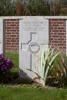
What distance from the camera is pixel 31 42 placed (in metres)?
7.39

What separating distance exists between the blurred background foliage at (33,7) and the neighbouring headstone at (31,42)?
818 cm

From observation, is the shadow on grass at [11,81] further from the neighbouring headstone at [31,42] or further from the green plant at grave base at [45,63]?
the green plant at grave base at [45,63]

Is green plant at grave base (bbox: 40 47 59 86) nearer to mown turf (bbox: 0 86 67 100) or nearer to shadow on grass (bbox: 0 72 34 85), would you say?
shadow on grass (bbox: 0 72 34 85)

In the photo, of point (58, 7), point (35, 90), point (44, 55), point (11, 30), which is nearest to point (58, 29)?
point (11, 30)

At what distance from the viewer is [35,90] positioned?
6.09 m

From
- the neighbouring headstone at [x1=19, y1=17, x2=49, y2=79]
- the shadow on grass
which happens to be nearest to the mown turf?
the shadow on grass

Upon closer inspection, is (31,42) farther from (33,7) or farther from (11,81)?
(33,7)

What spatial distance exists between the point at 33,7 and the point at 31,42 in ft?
29.5

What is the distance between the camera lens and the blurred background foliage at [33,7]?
51.5 feet

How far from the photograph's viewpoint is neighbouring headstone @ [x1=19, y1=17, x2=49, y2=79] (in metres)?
7.30

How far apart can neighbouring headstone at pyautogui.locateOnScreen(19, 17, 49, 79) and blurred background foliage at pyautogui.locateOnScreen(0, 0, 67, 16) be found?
818 centimetres

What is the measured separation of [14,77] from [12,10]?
8539 mm

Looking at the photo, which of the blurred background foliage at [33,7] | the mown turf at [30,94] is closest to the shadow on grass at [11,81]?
the mown turf at [30,94]

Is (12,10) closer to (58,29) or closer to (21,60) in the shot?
(58,29)
